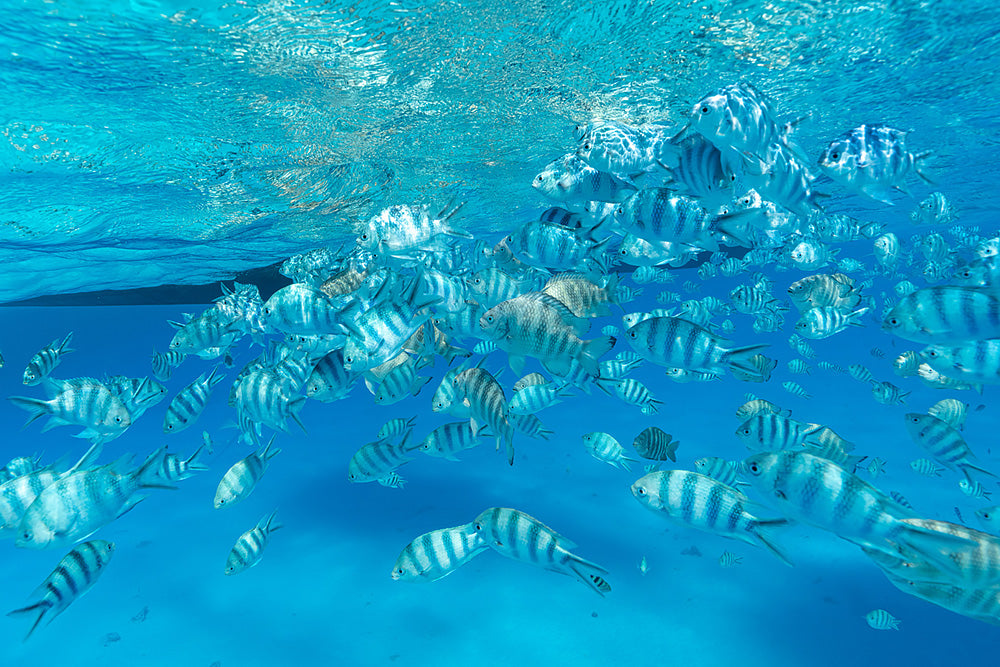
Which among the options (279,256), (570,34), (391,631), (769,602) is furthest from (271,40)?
(279,256)

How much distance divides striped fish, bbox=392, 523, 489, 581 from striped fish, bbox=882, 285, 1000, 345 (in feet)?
12.4

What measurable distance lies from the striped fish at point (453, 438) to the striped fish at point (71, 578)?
3.02 meters

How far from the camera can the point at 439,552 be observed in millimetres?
4379

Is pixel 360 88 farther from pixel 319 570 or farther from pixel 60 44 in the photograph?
pixel 319 570

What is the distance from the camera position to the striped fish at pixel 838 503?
8.95 feet

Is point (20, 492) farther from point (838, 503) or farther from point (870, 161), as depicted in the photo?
point (870, 161)

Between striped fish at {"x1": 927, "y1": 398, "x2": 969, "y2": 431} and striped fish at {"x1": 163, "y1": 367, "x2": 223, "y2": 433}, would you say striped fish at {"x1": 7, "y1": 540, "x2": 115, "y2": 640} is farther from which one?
striped fish at {"x1": 927, "y1": 398, "x2": 969, "y2": 431}

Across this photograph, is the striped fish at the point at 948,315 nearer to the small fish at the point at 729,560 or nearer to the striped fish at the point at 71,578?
the small fish at the point at 729,560

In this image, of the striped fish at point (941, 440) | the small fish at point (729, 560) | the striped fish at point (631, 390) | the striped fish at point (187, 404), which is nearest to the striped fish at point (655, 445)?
the striped fish at point (631, 390)

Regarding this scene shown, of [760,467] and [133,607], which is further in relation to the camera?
[133,607]

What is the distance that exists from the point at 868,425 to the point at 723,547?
1202 centimetres

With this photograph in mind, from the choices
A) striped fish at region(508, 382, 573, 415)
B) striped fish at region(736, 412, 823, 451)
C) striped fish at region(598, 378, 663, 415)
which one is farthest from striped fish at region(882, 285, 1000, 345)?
striped fish at region(598, 378, 663, 415)

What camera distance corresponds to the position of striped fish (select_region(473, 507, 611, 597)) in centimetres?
365

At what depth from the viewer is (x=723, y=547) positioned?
9250 millimetres
